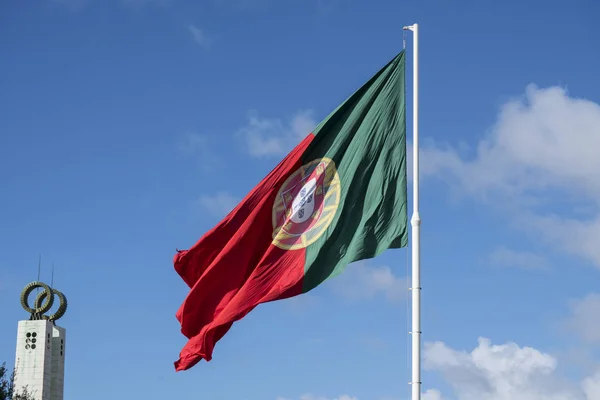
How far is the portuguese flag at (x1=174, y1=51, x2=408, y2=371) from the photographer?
1884cm

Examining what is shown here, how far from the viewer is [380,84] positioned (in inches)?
760

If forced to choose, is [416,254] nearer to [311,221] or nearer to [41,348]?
[311,221]

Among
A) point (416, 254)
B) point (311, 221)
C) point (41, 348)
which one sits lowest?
point (416, 254)

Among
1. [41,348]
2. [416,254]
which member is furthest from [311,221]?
[41,348]

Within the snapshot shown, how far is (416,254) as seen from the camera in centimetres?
1803

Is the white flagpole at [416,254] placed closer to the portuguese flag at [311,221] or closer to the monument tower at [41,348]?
the portuguese flag at [311,221]

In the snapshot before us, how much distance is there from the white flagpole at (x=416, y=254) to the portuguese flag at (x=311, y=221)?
37 cm

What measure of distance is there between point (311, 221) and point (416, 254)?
244cm

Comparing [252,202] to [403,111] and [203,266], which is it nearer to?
[203,266]

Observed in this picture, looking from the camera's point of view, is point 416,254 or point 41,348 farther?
point 41,348

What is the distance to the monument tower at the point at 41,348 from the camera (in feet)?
300

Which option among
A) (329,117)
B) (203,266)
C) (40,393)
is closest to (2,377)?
(203,266)

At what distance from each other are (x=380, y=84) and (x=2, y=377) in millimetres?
31161

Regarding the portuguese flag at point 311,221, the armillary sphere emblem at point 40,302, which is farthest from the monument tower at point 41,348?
the portuguese flag at point 311,221
